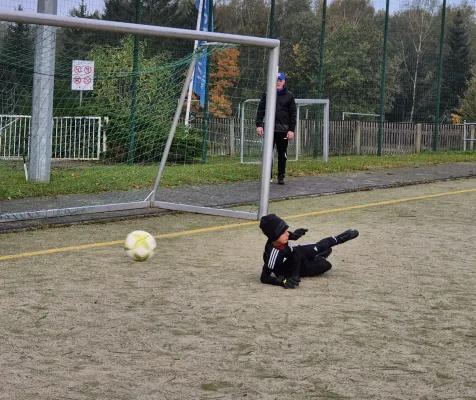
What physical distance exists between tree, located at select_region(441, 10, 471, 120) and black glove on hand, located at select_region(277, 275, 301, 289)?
2158 centimetres

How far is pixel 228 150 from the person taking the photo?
49.2 feet

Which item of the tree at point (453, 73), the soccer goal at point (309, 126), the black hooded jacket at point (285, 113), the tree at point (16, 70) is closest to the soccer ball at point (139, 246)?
the tree at point (16, 70)

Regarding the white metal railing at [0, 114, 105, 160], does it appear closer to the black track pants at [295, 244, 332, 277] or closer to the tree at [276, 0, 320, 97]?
the black track pants at [295, 244, 332, 277]

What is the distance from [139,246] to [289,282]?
1.39 m

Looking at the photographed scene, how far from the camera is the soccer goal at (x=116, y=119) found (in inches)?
436

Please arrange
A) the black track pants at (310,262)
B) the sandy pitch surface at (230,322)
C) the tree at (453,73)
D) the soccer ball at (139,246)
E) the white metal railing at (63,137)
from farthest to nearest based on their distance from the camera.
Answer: the tree at (453,73), the white metal railing at (63,137), the soccer ball at (139,246), the black track pants at (310,262), the sandy pitch surface at (230,322)

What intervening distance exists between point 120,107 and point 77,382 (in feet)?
26.6

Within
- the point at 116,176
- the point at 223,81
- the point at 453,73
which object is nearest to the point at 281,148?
the point at 223,81

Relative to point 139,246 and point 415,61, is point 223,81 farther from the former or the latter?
point 415,61

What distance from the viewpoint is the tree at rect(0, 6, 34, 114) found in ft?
35.4

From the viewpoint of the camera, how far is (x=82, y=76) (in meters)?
11.6

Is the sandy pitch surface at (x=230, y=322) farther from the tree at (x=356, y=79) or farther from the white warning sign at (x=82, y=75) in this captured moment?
the tree at (x=356, y=79)

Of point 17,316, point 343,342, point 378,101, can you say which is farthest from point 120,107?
point 378,101

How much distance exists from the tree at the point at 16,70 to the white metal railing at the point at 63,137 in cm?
15
